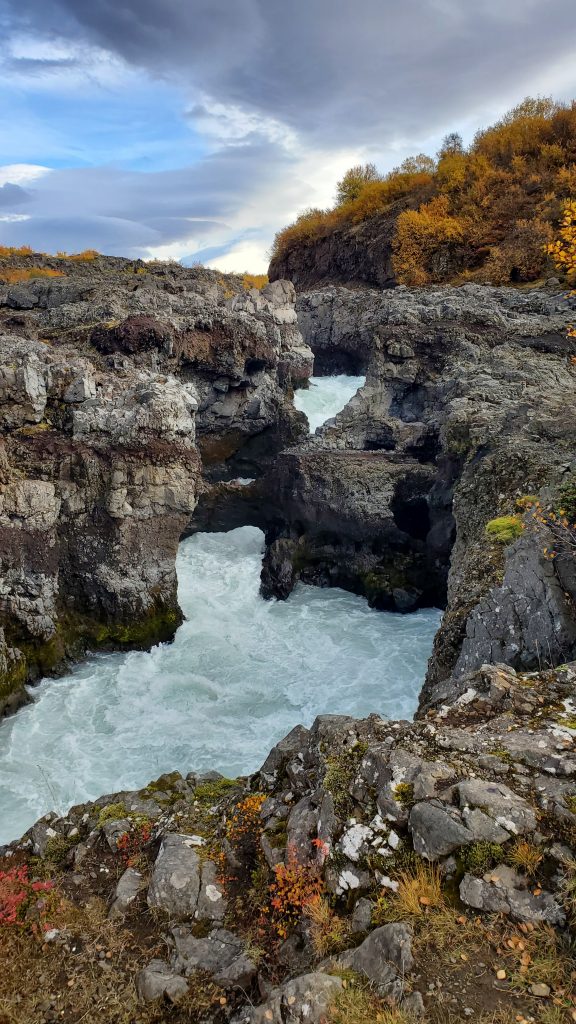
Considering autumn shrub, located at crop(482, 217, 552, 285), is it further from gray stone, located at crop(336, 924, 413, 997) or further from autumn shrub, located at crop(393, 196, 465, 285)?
gray stone, located at crop(336, 924, 413, 997)

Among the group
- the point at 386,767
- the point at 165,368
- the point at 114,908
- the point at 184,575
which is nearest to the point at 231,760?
the point at 114,908

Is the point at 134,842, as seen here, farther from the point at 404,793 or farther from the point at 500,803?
the point at 500,803

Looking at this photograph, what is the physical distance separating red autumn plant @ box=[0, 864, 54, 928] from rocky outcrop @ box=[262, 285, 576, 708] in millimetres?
7491

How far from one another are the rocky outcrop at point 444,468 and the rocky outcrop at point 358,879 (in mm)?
3556

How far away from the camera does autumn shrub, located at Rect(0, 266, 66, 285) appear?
3953 cm

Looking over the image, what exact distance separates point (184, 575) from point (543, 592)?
20.2 m

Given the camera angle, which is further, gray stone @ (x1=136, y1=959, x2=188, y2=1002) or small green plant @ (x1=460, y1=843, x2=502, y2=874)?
gray stone @ (x1=136, y1=959, x2=188, y2=1002)

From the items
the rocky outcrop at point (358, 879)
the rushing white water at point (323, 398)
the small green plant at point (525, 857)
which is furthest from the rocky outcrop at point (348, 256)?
the small green plant at point (525, 857)

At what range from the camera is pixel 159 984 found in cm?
545

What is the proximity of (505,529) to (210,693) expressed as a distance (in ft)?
38.7

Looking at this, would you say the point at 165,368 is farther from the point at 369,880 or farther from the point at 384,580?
the point at 369,880

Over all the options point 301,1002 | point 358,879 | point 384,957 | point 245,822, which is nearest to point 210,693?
point 245,822

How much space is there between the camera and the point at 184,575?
90.8 feet

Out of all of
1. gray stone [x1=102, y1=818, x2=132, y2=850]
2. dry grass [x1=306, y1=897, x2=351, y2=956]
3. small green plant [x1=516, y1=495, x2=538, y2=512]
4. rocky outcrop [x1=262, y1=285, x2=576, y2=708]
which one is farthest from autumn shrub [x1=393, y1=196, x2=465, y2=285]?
dry grass [x1=306, y1=897, x2=351, y2=956]
